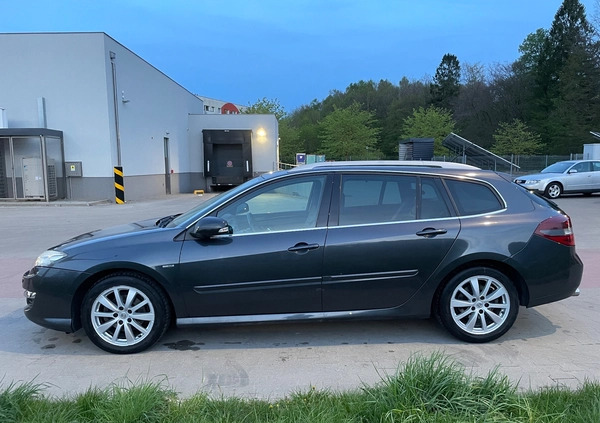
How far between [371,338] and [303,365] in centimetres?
89

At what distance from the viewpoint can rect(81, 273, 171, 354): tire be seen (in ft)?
12.9

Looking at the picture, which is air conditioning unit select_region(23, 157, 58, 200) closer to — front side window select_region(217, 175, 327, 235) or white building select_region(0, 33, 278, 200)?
white building select_region(0, 33, 278, 200)

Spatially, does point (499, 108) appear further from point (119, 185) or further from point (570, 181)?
point (119, 185)

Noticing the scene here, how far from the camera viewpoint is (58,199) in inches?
736

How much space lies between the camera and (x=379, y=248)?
3963 millimetres

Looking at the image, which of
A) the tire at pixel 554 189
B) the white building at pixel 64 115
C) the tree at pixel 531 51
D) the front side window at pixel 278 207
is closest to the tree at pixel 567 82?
the tree at pixel 531 51

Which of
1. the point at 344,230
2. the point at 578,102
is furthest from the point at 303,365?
the point at 578,102

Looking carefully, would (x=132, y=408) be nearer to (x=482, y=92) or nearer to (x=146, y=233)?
(x=146, y=233)

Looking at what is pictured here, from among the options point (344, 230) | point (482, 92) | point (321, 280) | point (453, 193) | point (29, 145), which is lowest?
point (321, 280)

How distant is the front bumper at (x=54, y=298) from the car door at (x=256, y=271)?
1.01 m

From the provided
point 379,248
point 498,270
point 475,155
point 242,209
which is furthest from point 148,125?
point 475,155

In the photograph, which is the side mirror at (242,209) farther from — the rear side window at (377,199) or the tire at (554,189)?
the tire at (554,189)

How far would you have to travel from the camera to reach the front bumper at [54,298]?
390 cm

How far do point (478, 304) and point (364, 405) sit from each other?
1.84m
